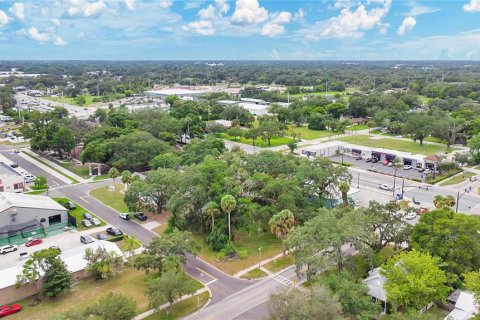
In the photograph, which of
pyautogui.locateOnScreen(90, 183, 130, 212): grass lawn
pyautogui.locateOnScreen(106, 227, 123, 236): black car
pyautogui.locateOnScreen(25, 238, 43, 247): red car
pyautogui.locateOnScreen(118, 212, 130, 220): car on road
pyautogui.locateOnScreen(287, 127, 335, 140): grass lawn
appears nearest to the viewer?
pyautogui.locateOnScreen(25, 238, 43, 247): red car

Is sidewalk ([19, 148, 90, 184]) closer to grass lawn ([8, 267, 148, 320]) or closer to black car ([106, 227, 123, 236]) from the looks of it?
black car ([106, 227, 123, 236])

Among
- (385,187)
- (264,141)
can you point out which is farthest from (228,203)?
(264,141)

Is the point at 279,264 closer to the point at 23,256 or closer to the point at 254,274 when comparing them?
the point at 254,274

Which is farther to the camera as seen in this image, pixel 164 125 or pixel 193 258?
pixel 164 125

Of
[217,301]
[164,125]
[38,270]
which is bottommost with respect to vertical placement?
[217,301]

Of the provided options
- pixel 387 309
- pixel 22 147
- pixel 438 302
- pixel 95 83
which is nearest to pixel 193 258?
pixel 387 309

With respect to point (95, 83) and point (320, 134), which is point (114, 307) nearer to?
point (320, 134)

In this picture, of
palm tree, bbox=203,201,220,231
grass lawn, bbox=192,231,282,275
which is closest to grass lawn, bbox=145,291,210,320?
grass lawn, bbox=192,231,282,275
